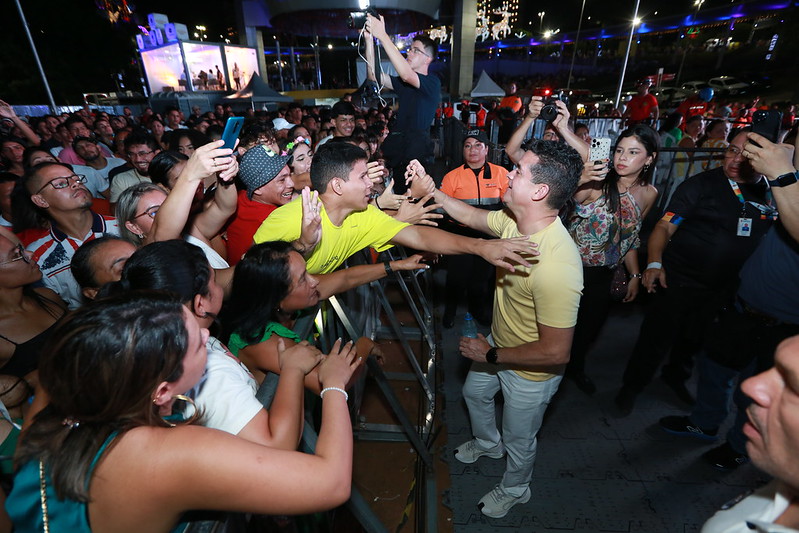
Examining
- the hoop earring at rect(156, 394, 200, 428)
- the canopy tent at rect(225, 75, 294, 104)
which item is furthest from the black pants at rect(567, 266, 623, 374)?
the canopy tent at rect(225, 75, 294, 104)

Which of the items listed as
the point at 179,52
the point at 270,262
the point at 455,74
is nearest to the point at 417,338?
the point at 270,262

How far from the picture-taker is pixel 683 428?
3.28 metres

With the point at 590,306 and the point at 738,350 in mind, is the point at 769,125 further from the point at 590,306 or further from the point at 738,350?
the point at 590,306

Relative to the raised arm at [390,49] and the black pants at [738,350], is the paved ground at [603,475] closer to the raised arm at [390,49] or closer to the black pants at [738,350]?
the black pants at [738,350]

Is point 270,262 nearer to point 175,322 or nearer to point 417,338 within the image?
point 175,322

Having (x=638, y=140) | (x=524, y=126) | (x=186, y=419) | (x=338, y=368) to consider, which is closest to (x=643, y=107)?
(x=524, y=126)

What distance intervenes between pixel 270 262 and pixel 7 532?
4.24 ft

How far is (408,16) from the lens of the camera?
2239cm

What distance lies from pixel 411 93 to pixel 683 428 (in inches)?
158

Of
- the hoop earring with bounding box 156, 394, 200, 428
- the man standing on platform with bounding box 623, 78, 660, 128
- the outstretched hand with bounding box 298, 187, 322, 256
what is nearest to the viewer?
Answer: the hoop earring with bounding box 156, 394, 200, 428

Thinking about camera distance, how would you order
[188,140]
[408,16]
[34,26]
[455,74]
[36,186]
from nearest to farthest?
[36,186]
[188,140]
[408,16]
[455,74]
[34,26]

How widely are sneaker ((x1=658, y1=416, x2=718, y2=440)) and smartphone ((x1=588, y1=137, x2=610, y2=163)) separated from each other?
236cm

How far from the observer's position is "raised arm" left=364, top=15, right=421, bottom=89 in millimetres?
3193

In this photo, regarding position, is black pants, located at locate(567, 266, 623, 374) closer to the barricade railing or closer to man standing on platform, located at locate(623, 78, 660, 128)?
the barricade railing
